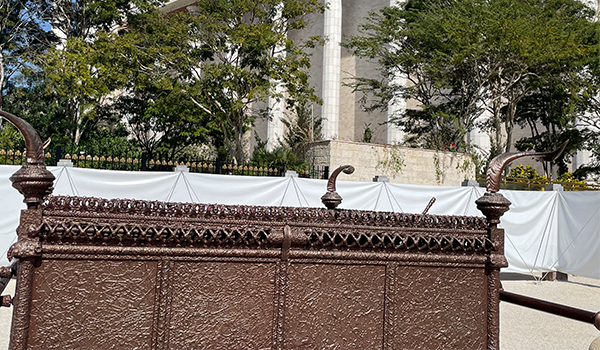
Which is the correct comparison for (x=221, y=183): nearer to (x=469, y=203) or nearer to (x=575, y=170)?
(x=469, y=203)

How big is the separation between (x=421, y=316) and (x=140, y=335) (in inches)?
41.6

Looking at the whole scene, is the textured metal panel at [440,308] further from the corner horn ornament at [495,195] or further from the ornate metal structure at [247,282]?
the corner horn ornament at [495,195]

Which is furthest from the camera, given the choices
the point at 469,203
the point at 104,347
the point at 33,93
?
the point at 33,93

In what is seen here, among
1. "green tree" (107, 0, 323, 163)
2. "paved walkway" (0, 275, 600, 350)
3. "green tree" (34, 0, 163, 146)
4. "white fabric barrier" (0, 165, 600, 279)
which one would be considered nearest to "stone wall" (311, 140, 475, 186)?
"green tree" (107, 0, 323, 163)

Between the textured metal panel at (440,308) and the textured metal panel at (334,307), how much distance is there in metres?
0.09

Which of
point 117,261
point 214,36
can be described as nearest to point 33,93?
point 214,36

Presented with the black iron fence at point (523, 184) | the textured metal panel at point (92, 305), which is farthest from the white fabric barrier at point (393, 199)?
the black iron fence at point (523, 184)

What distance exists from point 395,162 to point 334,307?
52.1ft

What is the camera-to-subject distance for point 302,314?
6.08 feet

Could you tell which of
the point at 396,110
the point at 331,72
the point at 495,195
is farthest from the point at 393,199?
the point at 331,72

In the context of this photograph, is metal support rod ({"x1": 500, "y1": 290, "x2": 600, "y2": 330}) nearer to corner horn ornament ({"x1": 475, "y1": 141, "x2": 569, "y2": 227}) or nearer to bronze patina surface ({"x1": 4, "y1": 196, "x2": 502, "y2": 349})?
bronze patina surface ({"x1": 4, "y1": 196, "x2": 502, "y2": 349})

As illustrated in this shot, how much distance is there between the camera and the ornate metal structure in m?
1.64

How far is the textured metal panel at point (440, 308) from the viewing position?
1947 millimetres

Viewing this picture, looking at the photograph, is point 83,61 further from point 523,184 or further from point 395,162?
point 523,184
